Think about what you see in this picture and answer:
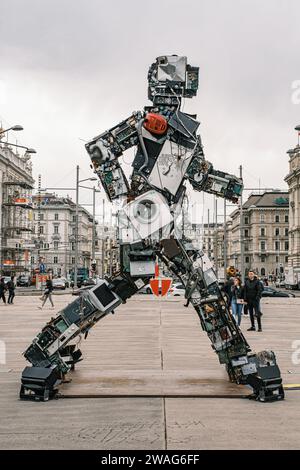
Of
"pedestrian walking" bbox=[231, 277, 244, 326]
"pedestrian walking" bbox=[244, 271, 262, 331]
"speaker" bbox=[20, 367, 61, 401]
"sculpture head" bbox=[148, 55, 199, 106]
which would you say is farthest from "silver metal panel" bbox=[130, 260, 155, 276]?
"pedestrian walking" bbox=[231, 277, 244, 326]

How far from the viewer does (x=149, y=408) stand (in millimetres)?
6117

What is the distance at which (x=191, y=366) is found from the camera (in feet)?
28.9

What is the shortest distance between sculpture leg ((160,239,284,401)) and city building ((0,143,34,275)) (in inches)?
2252

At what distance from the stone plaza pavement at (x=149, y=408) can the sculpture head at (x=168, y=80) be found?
11.5 feet

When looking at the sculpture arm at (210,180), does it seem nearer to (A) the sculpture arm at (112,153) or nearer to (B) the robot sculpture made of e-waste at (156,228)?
(B) the robot sculpture made of e-waste at (156,228)

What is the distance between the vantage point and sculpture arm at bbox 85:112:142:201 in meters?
7.20

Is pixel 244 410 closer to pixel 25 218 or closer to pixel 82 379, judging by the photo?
pixel 82 379

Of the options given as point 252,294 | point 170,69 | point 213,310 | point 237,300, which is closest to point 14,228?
point 237,300

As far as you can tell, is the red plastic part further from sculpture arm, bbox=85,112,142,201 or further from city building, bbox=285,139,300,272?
city building, bbox=285,139,300,272

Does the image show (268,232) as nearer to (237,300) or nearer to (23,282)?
(23,282)

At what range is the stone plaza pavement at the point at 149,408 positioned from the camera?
16.4ft

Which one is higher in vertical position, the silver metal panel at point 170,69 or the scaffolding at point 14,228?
the scaffolding at point 14,228

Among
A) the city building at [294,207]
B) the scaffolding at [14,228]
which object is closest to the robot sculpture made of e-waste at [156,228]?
the scaffolding at [14,228]

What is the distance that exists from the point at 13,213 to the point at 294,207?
135 feet
